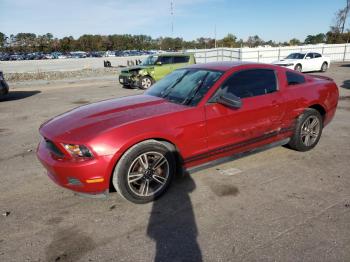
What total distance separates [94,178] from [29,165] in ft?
7.54

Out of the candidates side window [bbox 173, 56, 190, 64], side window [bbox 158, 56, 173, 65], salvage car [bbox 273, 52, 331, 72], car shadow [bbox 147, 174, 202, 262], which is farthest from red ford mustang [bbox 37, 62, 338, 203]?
salvage car [bbox 273, 52, 331, 72]

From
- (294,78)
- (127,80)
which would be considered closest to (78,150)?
(294,78)

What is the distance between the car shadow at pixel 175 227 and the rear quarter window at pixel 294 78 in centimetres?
232

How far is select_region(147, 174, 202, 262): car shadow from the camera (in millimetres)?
2688

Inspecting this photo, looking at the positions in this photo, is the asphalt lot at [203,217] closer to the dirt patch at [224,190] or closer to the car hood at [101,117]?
the dirt patch at [224,190]

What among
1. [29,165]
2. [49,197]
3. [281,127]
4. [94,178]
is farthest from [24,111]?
[281,127]

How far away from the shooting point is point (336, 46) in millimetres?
34375

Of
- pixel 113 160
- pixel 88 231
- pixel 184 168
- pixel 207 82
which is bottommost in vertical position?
pixel 88 231

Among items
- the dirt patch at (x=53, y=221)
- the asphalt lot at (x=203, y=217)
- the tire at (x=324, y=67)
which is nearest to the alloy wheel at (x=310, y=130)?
the asphalt lot at (x=203, y=217)

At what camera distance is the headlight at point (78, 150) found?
316 cm

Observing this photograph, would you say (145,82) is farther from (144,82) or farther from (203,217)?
(203,217)

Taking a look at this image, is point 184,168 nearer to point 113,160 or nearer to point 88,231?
point 113,160

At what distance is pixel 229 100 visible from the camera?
3.71 metres

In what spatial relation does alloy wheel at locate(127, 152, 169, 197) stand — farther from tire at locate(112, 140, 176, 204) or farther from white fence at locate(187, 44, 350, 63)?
white fence at locate(187, 44, 350, 63)
